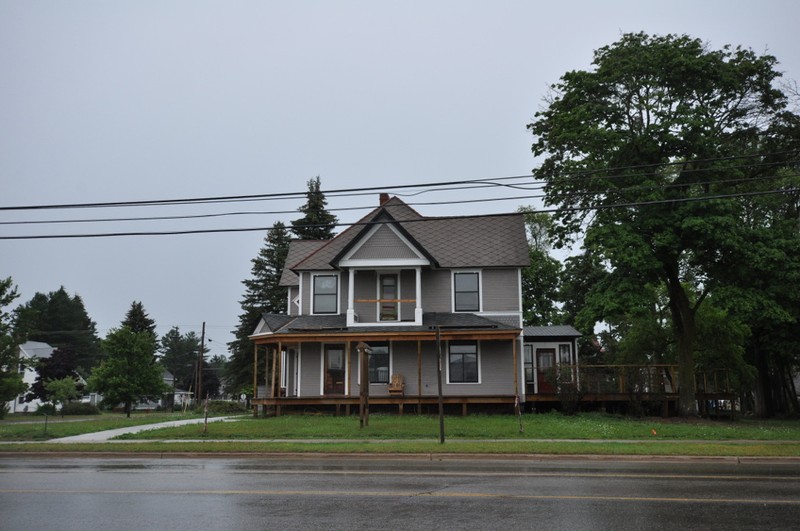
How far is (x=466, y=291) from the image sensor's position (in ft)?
102

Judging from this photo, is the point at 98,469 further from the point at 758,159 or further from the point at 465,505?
the point at 758,159

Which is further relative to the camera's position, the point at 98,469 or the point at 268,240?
the point at 268,240

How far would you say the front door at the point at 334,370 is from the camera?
30.2m

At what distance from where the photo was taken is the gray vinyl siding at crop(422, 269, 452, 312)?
102 ft

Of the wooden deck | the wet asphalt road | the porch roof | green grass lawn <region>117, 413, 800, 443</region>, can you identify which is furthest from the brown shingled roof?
the wet asphalt road

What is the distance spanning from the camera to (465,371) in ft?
98.2

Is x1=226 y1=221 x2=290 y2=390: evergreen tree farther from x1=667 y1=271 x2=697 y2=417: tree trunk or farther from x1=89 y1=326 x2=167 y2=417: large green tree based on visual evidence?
x1=667 y1=271 x2=697 y2=417: tree trunk

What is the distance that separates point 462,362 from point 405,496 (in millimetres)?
20154

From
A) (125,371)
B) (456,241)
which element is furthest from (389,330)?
(125,371)

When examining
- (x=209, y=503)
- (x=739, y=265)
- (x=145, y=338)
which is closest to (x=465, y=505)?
(x=209, y=503)

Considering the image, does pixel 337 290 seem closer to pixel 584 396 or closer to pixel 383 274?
pixel 383 274

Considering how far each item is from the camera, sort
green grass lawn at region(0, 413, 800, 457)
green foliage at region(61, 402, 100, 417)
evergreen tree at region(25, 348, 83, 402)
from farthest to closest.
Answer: evergreen tree at region(25, 348, 83, 402), green foliage at region(61, 402, 100, 417), green grass lawn at region(0, 413, 800, 457)

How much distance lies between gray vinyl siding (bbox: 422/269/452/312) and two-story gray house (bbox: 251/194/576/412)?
5 centimetres

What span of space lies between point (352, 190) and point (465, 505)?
422 inches
